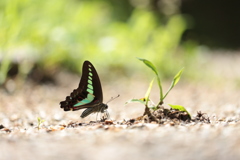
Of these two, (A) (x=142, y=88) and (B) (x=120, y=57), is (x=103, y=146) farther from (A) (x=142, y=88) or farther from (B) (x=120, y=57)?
(B) (x=120, y=57)

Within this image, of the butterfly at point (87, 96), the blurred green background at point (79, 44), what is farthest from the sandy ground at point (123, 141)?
the blurred green background at point (79, 44)

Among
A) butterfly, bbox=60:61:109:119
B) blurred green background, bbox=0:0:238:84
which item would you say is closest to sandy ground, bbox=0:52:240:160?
butterfly, bbox=60:61:109:119

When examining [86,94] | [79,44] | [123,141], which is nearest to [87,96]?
[86,94]

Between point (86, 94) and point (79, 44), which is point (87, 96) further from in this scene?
point (79, 44)

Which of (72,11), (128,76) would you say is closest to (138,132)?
(128,76)

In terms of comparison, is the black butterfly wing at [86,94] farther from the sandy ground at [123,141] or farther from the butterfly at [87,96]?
the sandy ground at [123,141]

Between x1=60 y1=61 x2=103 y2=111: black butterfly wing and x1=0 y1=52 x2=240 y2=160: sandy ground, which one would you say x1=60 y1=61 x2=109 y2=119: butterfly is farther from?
x1=0 y1=52 x2=240 y2=160: sandy ground
